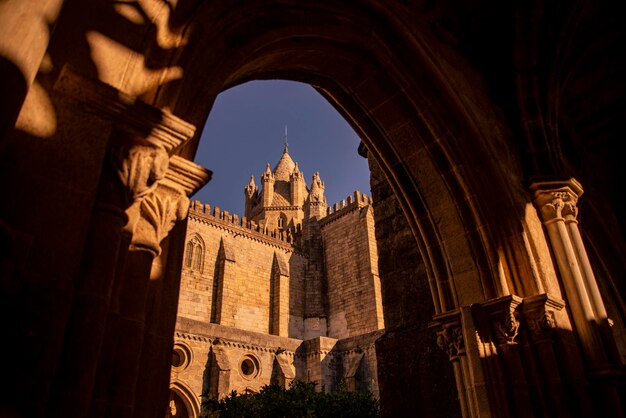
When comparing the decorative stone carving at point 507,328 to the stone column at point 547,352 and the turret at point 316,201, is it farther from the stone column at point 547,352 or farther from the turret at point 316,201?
the turret at point 316,201

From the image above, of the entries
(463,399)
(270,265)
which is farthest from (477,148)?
(270,265)

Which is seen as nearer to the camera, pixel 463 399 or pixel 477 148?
pixel 463 399

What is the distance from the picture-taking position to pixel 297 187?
4103 cm

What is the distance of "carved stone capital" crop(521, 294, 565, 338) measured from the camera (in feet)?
11.8

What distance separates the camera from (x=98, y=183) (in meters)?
1.66

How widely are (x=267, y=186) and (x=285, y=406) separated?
3094cm

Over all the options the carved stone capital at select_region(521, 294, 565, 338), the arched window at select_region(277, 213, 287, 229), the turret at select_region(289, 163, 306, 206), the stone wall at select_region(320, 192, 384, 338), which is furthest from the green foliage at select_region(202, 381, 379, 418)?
the turret at select_region(289, 163, 306, 206)

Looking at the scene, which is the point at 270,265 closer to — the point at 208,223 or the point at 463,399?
the point at 208,223

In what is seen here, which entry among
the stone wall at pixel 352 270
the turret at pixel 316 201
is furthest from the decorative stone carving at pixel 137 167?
the turret at pixel 316 201

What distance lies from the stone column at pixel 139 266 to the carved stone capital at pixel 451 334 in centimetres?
261

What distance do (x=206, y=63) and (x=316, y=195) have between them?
36252mm

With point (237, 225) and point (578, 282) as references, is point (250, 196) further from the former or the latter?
point (578, 282)

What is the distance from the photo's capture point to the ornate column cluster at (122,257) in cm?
145

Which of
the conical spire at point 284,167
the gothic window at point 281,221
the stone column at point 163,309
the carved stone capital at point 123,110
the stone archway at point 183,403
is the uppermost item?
the conical spire at point 284,167
